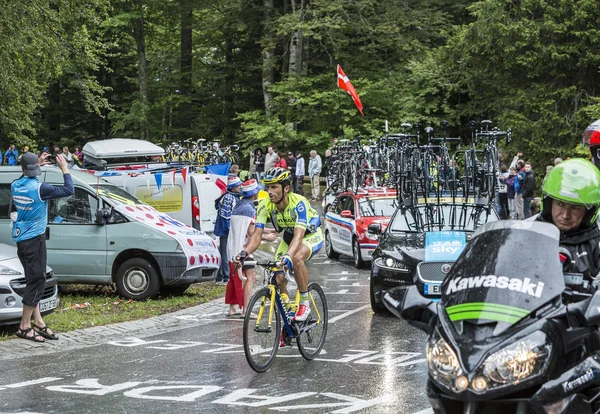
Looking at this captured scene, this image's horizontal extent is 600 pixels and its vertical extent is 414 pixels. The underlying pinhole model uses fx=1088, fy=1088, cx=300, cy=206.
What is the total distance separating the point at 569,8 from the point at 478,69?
215 inches

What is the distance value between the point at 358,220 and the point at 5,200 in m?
8.11

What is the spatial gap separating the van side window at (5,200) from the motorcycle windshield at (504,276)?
39.8 feet

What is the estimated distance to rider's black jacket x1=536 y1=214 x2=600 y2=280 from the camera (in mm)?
6266

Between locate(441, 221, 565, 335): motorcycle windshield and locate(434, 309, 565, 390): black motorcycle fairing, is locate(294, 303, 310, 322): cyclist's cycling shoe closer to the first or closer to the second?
locate(441, 221, 565, 335): motorcycle windshield

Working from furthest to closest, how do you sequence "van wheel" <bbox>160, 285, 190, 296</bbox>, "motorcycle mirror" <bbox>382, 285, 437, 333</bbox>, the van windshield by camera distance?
"van wheel" <bbox>160, 285, 190, 296</bbox>
the van windshield
"motorcycle mirror" <bbox>382, 285, 437, 333</bbox>

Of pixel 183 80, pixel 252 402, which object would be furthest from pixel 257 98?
pixel 252 402

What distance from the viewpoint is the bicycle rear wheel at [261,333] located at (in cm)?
1012

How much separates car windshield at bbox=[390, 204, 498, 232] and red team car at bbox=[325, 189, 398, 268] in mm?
4424

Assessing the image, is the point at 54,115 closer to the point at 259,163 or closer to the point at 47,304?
the point at 259,163

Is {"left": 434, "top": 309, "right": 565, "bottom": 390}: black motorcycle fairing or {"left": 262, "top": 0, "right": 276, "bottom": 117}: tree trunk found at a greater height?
{"left": 262, "top": 0, "right": 276, "bottom": 117}: tree trunk

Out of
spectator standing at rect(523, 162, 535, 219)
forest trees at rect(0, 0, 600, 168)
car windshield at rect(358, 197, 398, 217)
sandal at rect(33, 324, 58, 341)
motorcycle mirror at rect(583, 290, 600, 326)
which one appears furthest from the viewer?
spectator standing at rect(523, 162, 535, 219)

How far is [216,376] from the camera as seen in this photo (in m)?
10.1

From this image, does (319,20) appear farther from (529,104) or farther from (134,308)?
(134,308)

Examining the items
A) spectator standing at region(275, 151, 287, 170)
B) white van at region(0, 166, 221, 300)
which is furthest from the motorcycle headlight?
spectator standing at region(275, 151, 287, 170)
